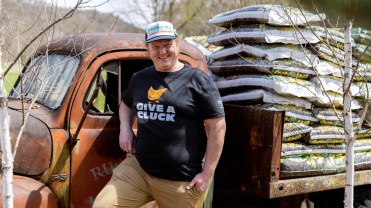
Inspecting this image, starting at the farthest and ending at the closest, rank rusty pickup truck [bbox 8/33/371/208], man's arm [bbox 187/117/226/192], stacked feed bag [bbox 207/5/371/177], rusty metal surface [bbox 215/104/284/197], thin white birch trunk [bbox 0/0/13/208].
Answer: stacked feed bag [bbox 207/5/371/177] < rusty metal surface [bbox 215/104/284/197] < rusty pickup truck [bbox 8/33/371/208] < man's arm [bbox 187/117/226/192] < thin white birch trunk [bbox 0/0/13/208]

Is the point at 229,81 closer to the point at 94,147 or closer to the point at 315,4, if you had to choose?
the point at 94,147

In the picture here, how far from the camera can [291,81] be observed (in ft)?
13.4

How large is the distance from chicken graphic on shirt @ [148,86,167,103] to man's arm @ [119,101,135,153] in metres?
0.30

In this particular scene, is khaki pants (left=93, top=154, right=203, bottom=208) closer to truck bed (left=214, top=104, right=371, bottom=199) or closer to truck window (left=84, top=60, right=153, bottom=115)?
truck window (left=84, top=60, right=153, bottom=115)

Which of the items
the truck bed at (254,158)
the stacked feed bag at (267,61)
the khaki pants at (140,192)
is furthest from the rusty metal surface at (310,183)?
the khaki pants at (140,192)

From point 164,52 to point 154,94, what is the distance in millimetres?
257

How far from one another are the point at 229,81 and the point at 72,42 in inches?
52.8

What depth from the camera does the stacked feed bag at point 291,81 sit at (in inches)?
157

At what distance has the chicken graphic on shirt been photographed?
119 inches

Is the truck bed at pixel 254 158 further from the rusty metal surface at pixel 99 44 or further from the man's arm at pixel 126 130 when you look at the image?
the man's arm at pixel 126 130

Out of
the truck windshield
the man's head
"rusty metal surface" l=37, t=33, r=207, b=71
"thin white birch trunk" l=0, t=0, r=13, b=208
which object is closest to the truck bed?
"rusty metal surface" l=37, t=33, r=207, b=71

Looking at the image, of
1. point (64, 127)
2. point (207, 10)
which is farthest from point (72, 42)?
point (207, 10)

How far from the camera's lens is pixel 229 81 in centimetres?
427

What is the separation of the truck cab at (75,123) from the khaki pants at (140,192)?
0.34m
